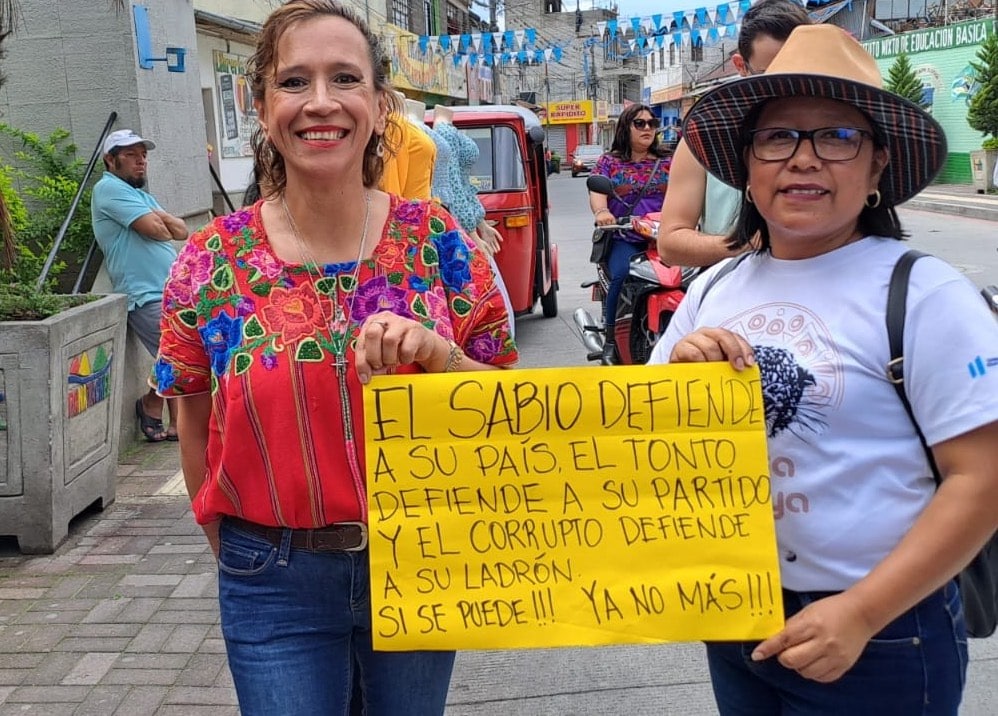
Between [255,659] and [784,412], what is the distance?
3.48 ft

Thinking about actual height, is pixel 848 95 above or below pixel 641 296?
above

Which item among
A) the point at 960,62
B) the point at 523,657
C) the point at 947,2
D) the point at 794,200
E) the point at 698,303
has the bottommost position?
the point at 523,657

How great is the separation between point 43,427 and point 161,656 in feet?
4.69

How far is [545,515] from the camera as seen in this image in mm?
1688

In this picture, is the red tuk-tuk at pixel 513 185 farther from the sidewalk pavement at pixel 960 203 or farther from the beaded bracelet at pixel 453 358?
the sidewalk pavement at pixel 960 203

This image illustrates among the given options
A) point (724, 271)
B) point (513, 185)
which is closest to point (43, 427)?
point (724, 271)

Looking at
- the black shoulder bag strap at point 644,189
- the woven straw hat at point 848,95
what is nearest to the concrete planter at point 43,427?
the woven straw hat at point 848,95

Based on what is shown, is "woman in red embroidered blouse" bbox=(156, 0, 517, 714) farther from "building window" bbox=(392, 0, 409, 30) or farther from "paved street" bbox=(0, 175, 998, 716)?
"building window" bbox=(392, 0, 409, 30)

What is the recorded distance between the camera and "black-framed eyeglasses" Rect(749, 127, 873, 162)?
5.24 feet

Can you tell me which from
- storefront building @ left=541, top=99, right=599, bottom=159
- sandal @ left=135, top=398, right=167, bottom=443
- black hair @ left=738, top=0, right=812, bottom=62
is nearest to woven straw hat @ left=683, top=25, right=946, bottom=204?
black hair @ left=738, top=0, right=812, bottom=62

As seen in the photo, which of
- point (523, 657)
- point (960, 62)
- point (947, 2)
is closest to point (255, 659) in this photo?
point (523, 657)

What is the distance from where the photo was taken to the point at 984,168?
2200cm

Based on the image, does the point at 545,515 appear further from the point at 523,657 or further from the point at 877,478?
the point at 523,657

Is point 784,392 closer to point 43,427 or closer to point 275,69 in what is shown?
point 275,69
